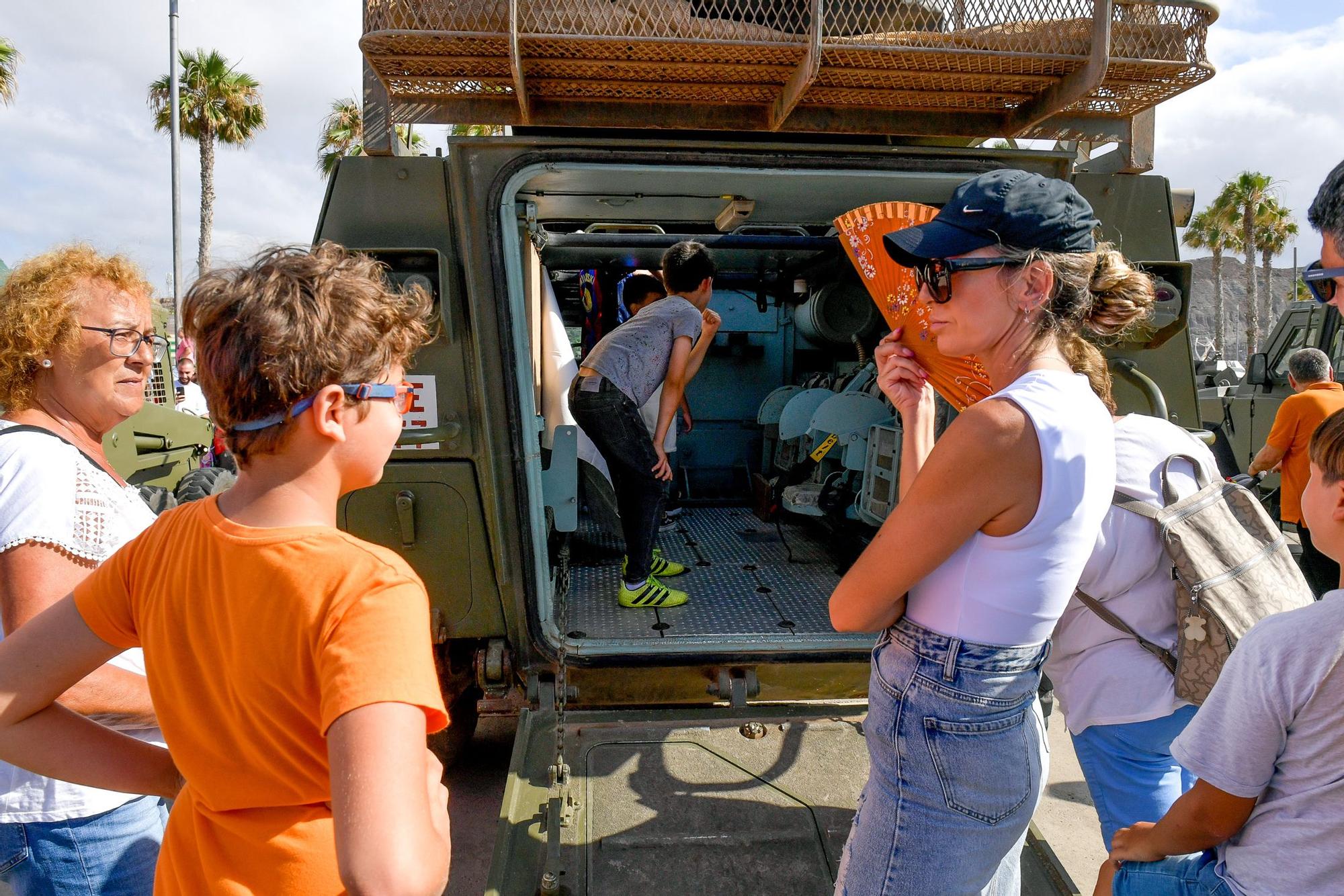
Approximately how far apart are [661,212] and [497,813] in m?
2.92

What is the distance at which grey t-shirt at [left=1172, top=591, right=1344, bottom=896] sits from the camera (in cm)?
135

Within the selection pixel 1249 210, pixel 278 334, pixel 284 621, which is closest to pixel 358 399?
pixel 278 334

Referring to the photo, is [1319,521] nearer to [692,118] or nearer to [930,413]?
[930,413]

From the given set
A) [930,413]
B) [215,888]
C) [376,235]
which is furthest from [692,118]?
[215,888]

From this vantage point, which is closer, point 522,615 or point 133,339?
point 133,339

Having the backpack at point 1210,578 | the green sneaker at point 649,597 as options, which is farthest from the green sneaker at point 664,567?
the backpack at point 1210,578

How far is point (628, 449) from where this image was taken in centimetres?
418

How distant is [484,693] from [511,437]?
1.12 meters

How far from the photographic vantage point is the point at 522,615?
328cm

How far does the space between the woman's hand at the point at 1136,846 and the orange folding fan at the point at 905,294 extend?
3.46 feet

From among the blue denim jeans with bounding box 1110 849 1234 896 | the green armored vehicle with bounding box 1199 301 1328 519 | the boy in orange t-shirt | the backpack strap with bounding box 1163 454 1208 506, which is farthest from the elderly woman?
the green armored vehicle with bounding box 1199 301 1328 519

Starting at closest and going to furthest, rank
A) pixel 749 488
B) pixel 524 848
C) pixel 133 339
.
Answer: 1. pixel 133 339
2. pixel 524 848
3. pixel 749 488

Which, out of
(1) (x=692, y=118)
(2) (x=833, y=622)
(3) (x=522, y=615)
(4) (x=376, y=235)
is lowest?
(3) (x=522, y=615)

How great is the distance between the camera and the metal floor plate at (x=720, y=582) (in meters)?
3.77
